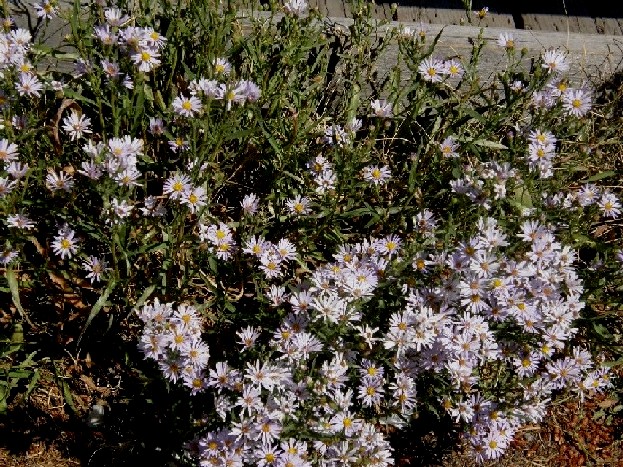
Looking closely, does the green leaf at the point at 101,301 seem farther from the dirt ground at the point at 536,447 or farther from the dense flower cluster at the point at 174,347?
the dirt ground at the point at 536,447

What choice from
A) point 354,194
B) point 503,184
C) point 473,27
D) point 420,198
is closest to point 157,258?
point 354,194

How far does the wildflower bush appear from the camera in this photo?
2404mm

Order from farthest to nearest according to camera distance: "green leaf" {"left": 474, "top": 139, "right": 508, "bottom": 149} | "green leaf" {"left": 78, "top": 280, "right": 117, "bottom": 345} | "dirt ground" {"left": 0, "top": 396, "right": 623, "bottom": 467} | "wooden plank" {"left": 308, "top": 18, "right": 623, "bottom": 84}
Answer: "wooden plank" {"left": 308, "top": 18, "right": 623, "bottom": 84}
"green leaf" {"left": 474, "top": 139, "right": 508, "bottom": 149}
"dirt ground" {"left": 0, "top": 396, "right": 623, "bottom": 467}
"green leaf" {"left": 78, "top": 280, "right": 117, "bottom": 345}

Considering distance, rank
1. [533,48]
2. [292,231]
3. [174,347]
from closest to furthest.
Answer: [174,347] → [292,231] → [533,48]

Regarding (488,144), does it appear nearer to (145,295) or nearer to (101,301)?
(145,295)

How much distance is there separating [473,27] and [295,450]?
6.95 feet

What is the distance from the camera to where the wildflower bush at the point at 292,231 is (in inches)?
94.7

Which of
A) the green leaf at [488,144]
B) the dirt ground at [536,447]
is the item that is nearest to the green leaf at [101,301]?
the dirt ground at [536,447]

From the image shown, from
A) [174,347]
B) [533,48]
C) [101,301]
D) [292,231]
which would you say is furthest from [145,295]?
[533,48]

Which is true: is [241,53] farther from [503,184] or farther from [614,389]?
[614,389]

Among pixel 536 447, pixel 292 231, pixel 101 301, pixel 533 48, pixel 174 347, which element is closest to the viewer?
pixel 174 347

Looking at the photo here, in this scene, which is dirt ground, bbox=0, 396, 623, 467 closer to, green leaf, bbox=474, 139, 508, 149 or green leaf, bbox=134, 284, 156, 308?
green leaf, bbox=134, 284, 156, 308

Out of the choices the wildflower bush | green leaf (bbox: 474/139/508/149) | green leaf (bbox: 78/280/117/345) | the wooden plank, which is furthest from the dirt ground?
the wooden plank

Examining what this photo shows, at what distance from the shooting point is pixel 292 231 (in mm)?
2934
